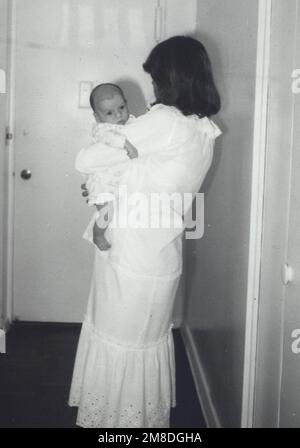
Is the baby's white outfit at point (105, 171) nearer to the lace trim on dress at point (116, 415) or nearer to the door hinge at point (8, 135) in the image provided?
the lace trim on dress at point (116, 415)

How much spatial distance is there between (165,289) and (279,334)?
0.33 metres

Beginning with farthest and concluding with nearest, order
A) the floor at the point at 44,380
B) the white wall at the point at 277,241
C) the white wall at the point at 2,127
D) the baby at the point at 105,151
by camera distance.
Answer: the white wall at the point at 2,127 → the floor at the point at 44,380 → the baby at the point at 105,151 → the white wall at the point at 277,241

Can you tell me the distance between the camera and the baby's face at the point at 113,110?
1.26 meters

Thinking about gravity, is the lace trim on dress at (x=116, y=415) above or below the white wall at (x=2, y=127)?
below

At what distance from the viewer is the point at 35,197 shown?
2.33m

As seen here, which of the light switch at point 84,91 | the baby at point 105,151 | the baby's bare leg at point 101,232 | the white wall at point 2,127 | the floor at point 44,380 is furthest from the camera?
the light switch at point 84,91

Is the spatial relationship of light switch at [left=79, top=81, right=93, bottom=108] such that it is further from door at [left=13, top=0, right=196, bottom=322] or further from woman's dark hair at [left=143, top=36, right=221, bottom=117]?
woman's dark hair at [left=143, top=36, right=221, bottom=117]

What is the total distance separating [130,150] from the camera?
3.71 ft

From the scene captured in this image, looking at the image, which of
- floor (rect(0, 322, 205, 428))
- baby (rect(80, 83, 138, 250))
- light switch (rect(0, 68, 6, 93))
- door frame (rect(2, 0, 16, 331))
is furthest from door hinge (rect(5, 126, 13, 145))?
baby (rect(80, 83, 138, 250))

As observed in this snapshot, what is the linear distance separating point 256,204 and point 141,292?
0.38m

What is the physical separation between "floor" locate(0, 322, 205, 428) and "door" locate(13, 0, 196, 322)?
15 centimetres

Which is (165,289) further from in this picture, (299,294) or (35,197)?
(35,197)
